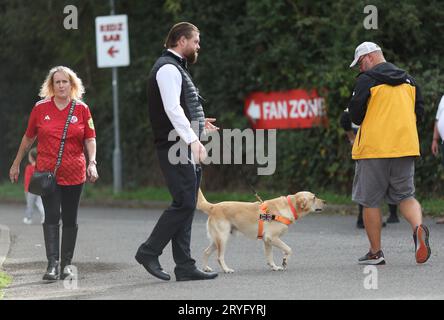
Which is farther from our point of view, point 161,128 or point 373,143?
point 373,143

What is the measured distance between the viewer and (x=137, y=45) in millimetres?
21719

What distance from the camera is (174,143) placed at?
8.40m

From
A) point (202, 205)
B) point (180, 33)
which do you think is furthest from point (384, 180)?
point (180, 33)

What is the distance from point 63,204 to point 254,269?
5.95ft

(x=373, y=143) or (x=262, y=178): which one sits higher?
(x=373, y=143)

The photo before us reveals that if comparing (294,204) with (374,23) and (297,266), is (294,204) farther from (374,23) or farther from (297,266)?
(374,23)

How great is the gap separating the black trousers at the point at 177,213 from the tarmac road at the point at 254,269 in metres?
0.25

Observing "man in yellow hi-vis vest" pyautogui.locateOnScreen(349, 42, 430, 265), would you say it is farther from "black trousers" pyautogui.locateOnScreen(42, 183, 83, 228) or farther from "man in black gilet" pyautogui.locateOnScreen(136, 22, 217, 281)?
"black trousers" pyautogui.locateOnScreen(42, 183, 83, 228)

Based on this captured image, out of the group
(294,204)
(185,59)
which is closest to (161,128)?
(185,59)

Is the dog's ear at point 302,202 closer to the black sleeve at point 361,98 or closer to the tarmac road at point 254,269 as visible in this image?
the tarmac road at point 254,269

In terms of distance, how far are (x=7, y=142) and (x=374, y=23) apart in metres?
Result: 12.1

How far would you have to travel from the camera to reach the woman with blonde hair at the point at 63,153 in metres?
8.99

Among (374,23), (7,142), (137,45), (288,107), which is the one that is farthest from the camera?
(7,142)

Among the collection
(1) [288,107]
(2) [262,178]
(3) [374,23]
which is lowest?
(2) [262,178]
